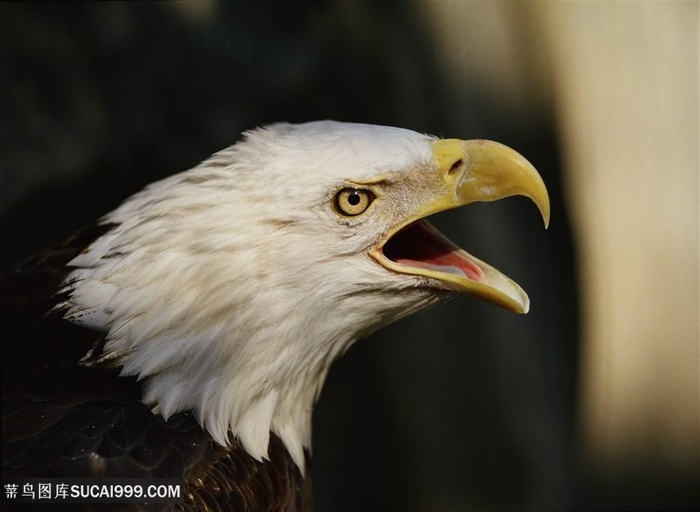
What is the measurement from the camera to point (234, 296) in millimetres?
1303

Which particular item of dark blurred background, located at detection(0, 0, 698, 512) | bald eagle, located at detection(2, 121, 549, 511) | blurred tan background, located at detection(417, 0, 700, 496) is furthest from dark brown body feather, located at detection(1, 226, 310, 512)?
blurred tan background, located at detection(417, 0, 700, 496)

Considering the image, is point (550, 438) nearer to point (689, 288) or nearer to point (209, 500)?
point (689, 288)

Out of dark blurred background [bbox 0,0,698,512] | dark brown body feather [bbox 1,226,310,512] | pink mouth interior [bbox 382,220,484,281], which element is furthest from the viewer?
dark blurred background [bbox 0,0,698,512]

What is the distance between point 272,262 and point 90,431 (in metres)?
0.41

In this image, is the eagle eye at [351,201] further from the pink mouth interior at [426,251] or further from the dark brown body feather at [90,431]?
the dark brown body feather at [90,431]

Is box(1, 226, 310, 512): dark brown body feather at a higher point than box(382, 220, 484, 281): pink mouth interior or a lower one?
lower

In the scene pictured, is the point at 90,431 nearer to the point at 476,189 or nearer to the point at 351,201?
the point at 351,201

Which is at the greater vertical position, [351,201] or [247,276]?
[351,201]

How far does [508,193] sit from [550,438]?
1111mm

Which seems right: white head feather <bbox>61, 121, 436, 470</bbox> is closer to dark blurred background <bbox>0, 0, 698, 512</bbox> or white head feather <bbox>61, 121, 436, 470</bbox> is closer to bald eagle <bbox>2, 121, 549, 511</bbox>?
bald eagle <bbox>2, 121, 549, 511</bbox>

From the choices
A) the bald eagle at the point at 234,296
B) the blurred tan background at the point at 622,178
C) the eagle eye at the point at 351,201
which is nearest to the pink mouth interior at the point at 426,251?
the bald eagle at the point at 234,296

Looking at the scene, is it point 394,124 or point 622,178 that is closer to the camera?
point 394,124

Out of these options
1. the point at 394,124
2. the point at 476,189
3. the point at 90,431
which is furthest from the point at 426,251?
the point at 90,431

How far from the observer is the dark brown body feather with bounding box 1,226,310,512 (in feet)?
3.96
